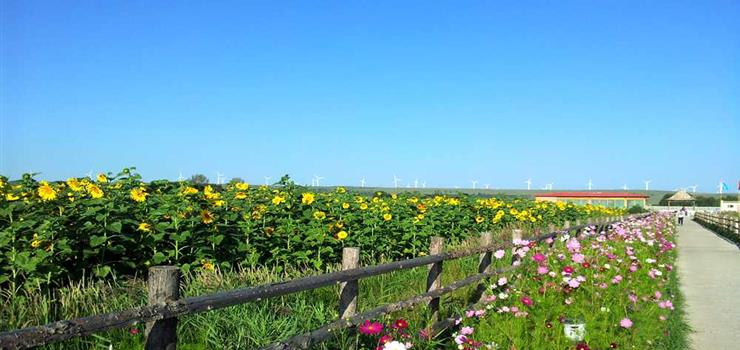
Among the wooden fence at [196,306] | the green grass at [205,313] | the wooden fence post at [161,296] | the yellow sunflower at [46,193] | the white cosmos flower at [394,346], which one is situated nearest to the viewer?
the wooden fence at [196,306]

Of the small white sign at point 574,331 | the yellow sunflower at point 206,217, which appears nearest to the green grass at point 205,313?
the yellow sunflower at point 206,217

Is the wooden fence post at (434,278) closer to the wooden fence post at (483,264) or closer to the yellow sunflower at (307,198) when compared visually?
the wooden fence post at (483,264)

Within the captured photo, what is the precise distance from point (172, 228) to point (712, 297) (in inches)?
333

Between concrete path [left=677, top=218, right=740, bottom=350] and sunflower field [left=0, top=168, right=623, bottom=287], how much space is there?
13.5 ft

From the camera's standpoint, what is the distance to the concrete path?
7.32 metres

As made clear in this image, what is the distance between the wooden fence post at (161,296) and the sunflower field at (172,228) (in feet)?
8.43

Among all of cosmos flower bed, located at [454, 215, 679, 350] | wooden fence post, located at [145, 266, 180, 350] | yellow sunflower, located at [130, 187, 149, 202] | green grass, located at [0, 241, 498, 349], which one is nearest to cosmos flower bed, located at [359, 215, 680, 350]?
cosmos flower bed, located at [454, 215, 679, 350]

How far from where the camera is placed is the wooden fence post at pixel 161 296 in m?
3.28

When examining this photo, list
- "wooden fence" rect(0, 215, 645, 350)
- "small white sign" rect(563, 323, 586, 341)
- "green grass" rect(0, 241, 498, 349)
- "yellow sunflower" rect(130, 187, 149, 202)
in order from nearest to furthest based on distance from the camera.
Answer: "wooden fence" rect(0, 215, 645, 350)
"green grass" rect(0, 241, 498, 349)
"small white sign" rect(563, 323, 586, 341)
"yellow sunflower" rect(130, 187, 149, 202)

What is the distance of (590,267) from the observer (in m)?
7.71

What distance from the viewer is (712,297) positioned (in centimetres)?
1038

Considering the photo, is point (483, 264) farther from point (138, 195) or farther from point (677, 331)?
point (138, 195)

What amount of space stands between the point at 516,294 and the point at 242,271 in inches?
114

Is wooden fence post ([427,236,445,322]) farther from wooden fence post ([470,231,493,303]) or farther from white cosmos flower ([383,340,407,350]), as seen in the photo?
white cosmos flower ([383,340,407,350])
